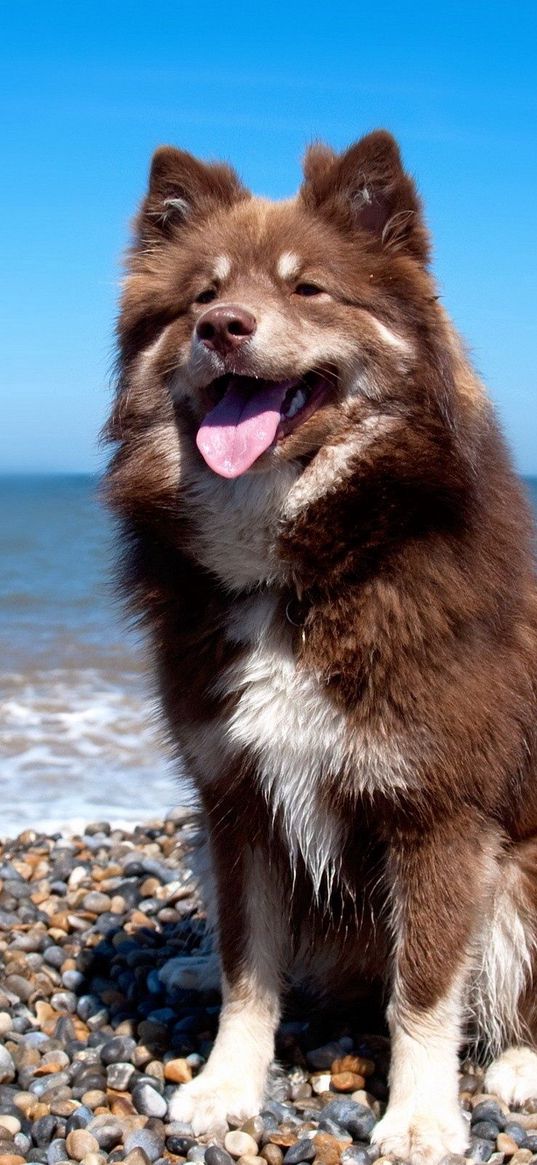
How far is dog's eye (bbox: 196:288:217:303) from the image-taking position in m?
3.44

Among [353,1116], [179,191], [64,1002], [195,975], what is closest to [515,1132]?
[353,1116]

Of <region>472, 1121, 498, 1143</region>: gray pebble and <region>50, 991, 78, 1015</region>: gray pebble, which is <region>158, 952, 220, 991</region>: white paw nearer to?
<region>50, 991, 78, 1015</region>: gray pebble

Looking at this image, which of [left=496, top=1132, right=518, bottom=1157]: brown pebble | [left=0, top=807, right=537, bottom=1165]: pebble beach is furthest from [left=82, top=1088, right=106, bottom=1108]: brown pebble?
[left=496, top=1132, right=518, bottom=1157]: brown pebble

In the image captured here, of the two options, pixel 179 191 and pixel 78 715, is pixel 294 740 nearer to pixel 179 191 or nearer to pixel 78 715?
pixel 179 191

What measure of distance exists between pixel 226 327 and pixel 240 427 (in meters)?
0.28

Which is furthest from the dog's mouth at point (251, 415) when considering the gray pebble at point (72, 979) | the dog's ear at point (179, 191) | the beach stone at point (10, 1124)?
the gray pebble at point (72, 979)

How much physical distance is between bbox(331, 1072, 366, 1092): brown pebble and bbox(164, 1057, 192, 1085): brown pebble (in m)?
0.46

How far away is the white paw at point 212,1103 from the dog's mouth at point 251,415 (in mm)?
1797

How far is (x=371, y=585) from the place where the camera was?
3.14 metres

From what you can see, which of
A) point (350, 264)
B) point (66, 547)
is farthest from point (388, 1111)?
point (66, 547)

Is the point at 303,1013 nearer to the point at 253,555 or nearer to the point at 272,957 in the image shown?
the point at 272,957

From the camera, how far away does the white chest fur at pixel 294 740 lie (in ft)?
10.2

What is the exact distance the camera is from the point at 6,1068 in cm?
359

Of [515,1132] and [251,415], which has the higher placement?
[251,415]
